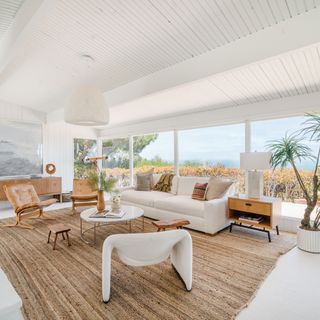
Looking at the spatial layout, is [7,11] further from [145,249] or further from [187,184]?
[187,184]

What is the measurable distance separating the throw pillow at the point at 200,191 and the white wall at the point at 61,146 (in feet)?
15.4

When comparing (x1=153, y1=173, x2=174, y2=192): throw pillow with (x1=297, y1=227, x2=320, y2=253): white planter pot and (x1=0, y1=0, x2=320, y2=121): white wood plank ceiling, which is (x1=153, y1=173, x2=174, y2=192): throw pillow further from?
(x1=297, y1=227, x2=320, y2=253): white planter pot

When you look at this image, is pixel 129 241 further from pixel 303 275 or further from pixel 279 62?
pixel 279 62

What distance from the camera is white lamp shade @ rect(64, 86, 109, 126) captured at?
2.71 metres

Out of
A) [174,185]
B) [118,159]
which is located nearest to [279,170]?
[174,185]

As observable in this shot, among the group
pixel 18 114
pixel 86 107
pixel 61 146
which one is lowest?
pixel 61 146

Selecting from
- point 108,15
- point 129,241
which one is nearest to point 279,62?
point 108,15

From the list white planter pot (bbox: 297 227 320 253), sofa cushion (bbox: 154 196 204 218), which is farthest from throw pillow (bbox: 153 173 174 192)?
white planter pot (bbox: 297 227 320 253)

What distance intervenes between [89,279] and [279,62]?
3.51 meters

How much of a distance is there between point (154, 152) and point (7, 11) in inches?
180

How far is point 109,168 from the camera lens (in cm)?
817

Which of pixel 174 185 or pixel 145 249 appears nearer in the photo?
pixel 145 249

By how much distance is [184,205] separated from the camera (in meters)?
3.90

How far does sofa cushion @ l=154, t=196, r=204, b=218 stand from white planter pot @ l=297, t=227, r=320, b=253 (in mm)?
1422
